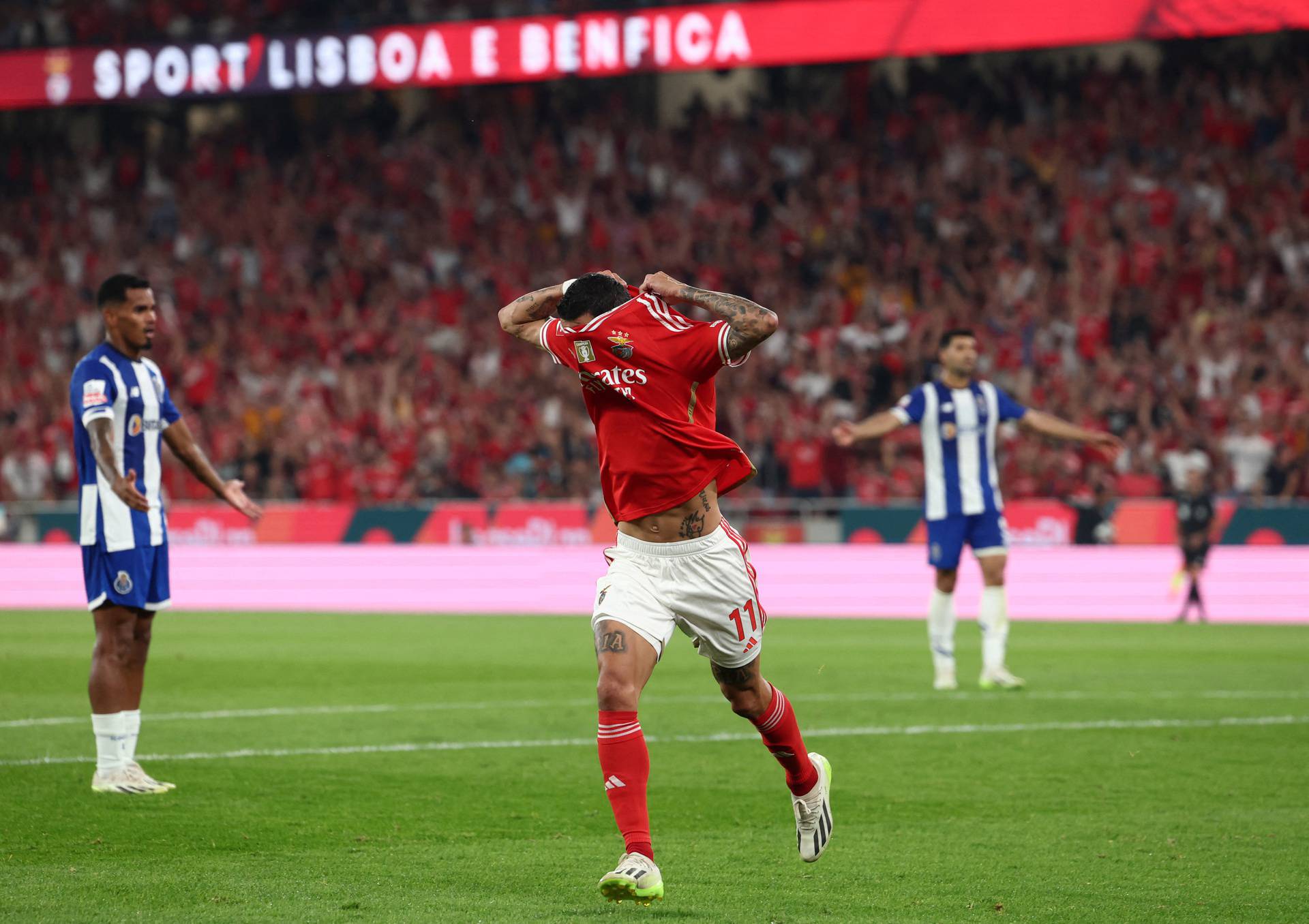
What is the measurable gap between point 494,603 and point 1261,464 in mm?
9859

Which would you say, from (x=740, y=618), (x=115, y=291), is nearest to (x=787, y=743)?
(x=740, y=618)

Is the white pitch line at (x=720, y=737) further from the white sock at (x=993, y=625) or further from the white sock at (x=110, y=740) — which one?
the white sock at (x=993, y=625)

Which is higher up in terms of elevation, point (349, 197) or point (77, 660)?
point (349, 197)

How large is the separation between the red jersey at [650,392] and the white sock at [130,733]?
307 cm

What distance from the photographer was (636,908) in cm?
539

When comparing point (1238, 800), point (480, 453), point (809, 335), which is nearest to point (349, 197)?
point (480, 453)

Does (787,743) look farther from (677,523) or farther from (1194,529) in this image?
(1194,529)

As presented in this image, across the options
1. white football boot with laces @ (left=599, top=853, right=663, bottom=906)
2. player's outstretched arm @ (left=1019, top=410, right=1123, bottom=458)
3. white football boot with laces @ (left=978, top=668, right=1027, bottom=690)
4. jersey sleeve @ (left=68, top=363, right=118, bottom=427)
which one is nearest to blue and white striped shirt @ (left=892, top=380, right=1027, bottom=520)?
player's outstretched arm @ (left=1019, top=410, right=1123, bottom=458)

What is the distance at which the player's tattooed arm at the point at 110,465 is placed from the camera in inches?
289

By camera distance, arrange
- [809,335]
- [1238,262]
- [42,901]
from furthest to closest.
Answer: [809,335] → [1238,262] → [42,901]

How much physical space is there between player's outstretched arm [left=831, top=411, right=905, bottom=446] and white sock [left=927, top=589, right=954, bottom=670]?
130 cm

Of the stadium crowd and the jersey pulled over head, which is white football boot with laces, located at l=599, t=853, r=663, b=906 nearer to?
the jersey pulled over head

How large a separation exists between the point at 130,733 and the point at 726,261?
20.4 meters

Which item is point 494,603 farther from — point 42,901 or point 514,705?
point 42,901
